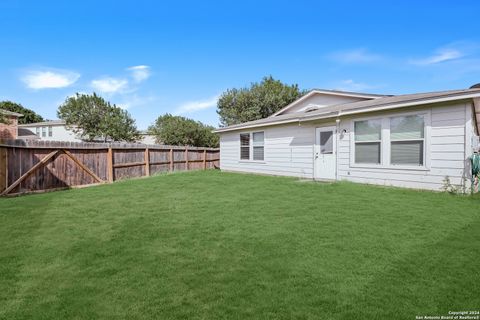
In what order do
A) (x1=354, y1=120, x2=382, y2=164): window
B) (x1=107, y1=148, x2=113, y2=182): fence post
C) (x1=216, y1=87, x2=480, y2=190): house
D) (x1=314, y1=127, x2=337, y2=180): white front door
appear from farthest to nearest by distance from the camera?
(x1=107, y1=148, x2=113, y2=182): fence post
(x1=314, y1=127, x2=337, y2=180): white front door
(x1=354, y1=120, x2=382, y2=164): window
(x1=216, y1=87, x2=480, y2=190): house

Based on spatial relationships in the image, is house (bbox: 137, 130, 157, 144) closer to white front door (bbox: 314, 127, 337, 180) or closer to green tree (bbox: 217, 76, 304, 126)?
green tree (bbox: 217, 76, 304, 126)

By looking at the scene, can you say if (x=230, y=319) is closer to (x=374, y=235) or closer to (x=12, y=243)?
(x=374, y=235)

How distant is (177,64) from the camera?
16.4 metres

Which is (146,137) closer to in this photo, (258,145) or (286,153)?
(258,145)

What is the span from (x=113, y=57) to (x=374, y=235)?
1547cm

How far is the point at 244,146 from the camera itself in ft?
52.1

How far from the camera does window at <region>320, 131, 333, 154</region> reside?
1102 centimetres

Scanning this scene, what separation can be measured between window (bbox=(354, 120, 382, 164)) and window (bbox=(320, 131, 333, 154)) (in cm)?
113

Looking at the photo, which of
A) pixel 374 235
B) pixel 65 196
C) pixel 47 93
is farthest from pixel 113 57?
pixel 374 235

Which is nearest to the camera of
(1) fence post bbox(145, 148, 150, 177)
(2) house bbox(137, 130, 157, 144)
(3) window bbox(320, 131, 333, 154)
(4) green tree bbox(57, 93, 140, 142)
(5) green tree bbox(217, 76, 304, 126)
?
(3) window bbox(320, 131, 333, 154)

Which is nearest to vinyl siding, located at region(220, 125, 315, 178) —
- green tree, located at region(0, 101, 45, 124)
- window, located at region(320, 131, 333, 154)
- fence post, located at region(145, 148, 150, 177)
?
window, located at region(320, 131, 333, 154)

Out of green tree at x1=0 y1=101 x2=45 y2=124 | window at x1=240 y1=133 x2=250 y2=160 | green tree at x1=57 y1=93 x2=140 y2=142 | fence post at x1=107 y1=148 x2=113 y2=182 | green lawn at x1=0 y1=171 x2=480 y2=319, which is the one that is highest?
green tree at x1=0 y1=101 x2=45 y2=124

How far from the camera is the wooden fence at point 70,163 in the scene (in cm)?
925

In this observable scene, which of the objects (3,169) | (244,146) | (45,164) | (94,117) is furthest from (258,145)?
(94,117)
